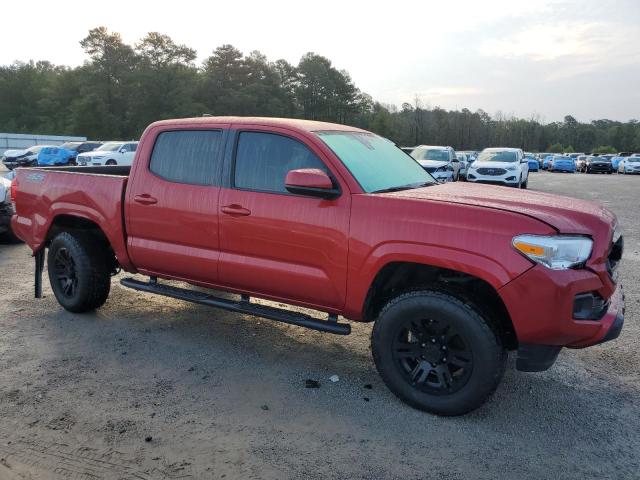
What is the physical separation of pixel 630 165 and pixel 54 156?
126 feet

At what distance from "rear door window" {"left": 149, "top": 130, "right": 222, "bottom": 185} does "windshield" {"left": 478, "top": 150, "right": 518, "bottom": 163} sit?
59.2ft

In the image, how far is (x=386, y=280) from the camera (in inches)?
148

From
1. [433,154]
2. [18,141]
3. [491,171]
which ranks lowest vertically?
[18,141]

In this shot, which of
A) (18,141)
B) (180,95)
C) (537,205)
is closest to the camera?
(537,205)

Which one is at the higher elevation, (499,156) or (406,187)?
(499,156)

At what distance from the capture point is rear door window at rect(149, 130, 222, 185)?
4.39 metres

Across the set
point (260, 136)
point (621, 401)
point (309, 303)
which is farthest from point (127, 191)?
point (621, 401)

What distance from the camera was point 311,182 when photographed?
141 inches

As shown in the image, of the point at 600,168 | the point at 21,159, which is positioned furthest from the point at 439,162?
the point at 600,168

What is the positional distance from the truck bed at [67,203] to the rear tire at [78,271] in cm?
21

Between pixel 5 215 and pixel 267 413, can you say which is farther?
pixel 5 215

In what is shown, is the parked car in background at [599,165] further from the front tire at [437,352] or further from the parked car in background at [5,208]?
the front tire at [437,352]

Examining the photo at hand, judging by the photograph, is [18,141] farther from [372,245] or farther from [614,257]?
[614,257]

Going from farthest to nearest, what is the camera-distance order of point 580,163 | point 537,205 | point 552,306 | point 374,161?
point 580,163
point 374,161
point 537,205
point 552,306
